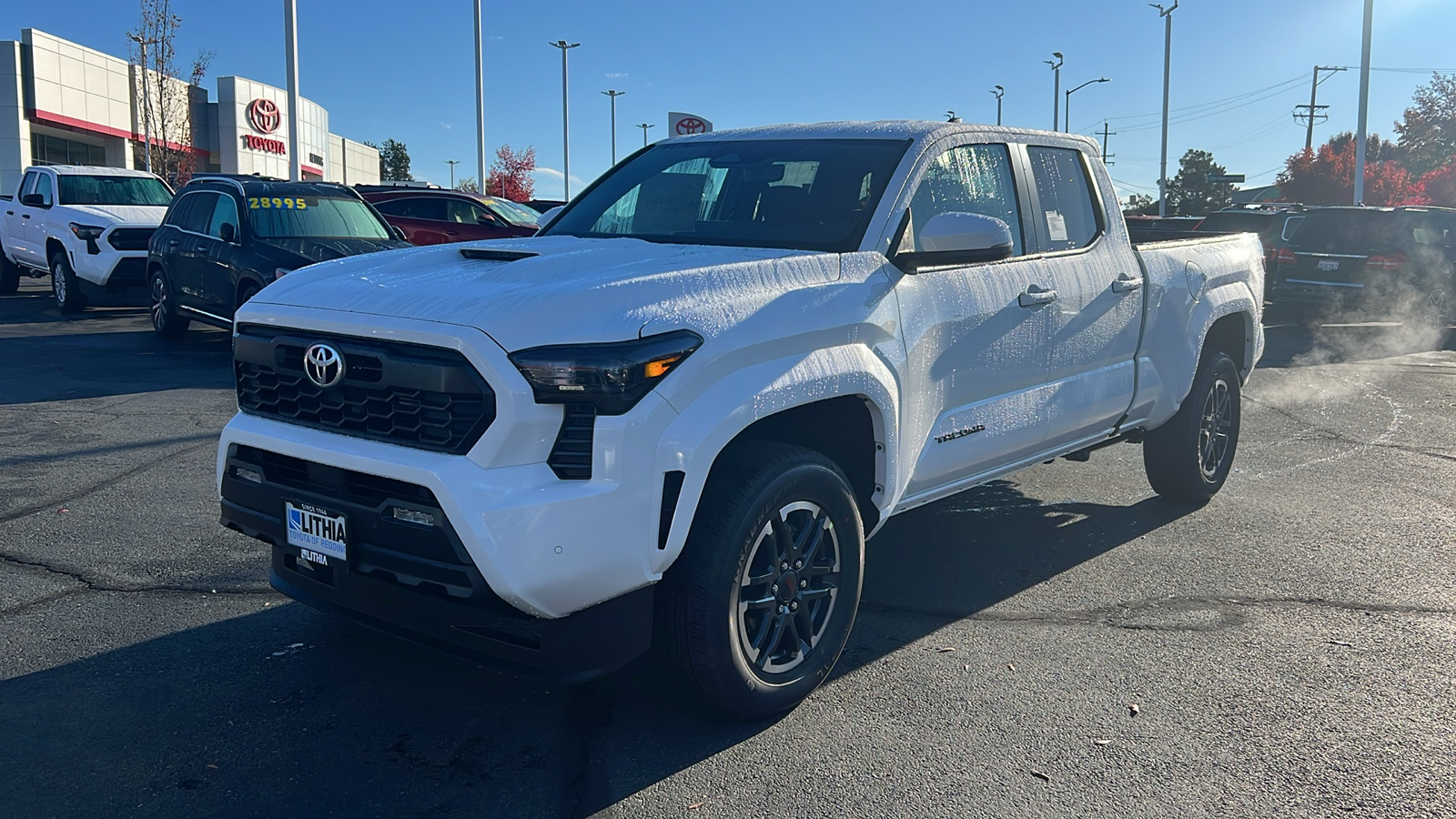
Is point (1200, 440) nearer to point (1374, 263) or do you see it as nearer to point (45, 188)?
point (1374, 263)

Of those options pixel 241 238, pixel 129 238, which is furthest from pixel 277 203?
pixel 129 238

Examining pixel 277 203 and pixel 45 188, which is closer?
pixel 277 203

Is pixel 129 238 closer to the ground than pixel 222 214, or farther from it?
closer to the ground

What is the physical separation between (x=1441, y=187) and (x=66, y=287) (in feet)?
202

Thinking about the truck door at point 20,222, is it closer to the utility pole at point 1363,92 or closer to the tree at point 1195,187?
the utility pole at point 1363,92

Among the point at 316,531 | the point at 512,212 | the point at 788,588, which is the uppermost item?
the point at 512,212

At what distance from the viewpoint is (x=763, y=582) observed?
3662 millimetres

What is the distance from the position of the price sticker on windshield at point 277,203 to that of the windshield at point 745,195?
798 centimetres

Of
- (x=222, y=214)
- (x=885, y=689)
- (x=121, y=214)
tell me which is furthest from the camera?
(x=121, y=214)

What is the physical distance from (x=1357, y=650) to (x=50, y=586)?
5220 millimetres

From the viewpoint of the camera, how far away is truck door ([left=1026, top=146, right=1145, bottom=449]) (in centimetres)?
510

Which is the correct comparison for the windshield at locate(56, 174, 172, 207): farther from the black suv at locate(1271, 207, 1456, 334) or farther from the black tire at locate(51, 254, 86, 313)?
the black suv at locate(1271, 207, 1456, 334)

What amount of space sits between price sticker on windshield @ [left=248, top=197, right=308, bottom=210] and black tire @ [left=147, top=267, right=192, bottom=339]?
189 cm

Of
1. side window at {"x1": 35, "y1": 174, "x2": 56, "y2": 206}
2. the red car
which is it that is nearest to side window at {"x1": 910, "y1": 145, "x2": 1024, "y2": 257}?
the red car
